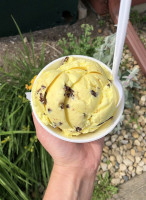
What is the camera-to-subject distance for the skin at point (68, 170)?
1242 mm

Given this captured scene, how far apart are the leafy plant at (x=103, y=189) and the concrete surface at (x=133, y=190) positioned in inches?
2.4

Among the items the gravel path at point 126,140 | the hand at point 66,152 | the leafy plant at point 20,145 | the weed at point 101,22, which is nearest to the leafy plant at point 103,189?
the gravel path at point 126,140

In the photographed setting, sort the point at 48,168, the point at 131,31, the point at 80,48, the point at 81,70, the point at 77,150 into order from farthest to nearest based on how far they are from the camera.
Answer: the point at 131,31 → the point at 80,48 → the point at 48,168 → the point at 77,150 → the point at 81,70

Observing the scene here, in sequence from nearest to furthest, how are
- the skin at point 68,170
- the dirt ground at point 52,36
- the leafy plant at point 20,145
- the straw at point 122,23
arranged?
the straw at point 122,23 → the skin at point 68,170 → the leafy plant at point 20,145 → the dirt ground at point 52,36

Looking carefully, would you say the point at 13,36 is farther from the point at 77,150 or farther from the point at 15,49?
the point at 77,150

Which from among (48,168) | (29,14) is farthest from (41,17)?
(48,168)

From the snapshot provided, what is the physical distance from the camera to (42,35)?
2.43 meters

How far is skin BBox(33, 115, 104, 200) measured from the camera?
1.24 meters

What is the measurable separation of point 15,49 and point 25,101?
92cm

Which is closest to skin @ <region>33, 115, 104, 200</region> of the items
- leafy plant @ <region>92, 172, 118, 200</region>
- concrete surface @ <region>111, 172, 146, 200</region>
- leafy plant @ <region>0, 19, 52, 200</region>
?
leafy plant @ <region>0, 19, 52, 200</region>

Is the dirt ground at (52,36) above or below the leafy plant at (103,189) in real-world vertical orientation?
above

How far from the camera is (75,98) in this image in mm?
882

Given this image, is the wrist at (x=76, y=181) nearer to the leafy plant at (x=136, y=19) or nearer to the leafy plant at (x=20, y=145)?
the leafy plant at (x=20, y=145)

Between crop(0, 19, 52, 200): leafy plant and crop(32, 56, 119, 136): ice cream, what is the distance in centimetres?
69
